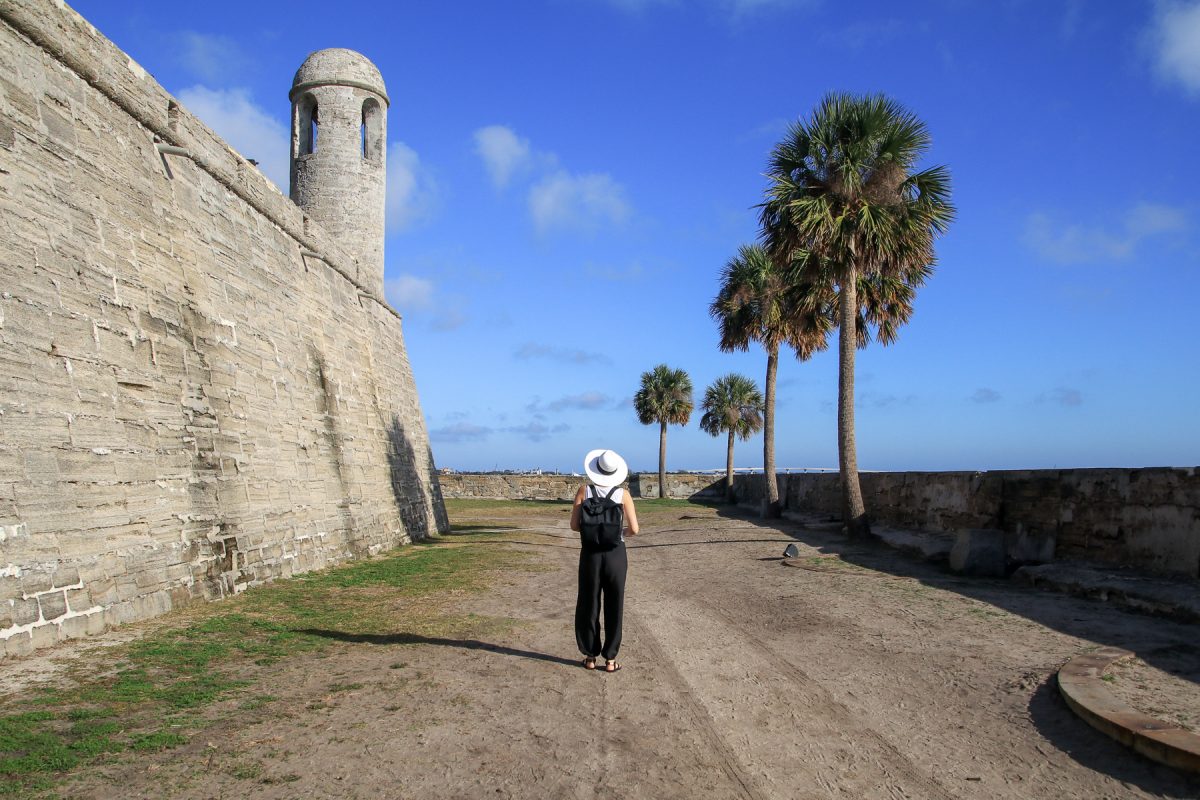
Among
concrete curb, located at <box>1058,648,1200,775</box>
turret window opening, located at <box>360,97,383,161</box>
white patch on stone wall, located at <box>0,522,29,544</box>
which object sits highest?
turret window opening, located at <box>360,97,383,161</box>

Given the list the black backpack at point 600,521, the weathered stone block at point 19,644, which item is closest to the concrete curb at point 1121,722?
the black backpack at point 600,521

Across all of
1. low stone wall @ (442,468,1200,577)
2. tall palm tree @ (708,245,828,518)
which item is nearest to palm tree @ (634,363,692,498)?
tall palm tree @ (708,245,828,518)

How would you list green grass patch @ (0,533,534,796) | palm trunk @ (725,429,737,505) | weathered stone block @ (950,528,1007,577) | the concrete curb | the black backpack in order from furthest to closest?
1. palm trunk @ (725,429,737,505)
2. weathered stone block @ (950,528,1007,577)
3. the black backpack
4. green grass patch @ (0,533,534,796)
5. the concrete curb

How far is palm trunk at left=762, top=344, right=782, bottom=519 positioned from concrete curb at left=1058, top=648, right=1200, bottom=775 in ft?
64.8

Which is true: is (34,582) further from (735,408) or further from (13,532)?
(735,408)

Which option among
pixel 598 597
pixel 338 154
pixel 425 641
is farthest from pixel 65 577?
pixel 338 154

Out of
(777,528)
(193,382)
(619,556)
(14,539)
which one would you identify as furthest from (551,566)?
(777,528)

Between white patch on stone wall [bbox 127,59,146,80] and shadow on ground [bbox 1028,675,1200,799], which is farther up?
white patch on stone wall [bbox 127,59,146,80]

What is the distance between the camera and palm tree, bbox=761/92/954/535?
16375 millimetres

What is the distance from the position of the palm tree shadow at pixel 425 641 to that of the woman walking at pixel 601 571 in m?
0.40

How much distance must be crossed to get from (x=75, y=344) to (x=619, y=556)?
18.2 ft

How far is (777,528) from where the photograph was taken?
843 inches

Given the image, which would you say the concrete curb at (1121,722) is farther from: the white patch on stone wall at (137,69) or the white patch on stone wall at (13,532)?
the white patch on stone wall at (137,69)

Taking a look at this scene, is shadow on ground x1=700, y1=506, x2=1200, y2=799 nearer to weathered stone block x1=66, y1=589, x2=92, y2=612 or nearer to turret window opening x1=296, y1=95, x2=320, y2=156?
weathered stone block x1=66, y1=589, x2=92, y2=612
